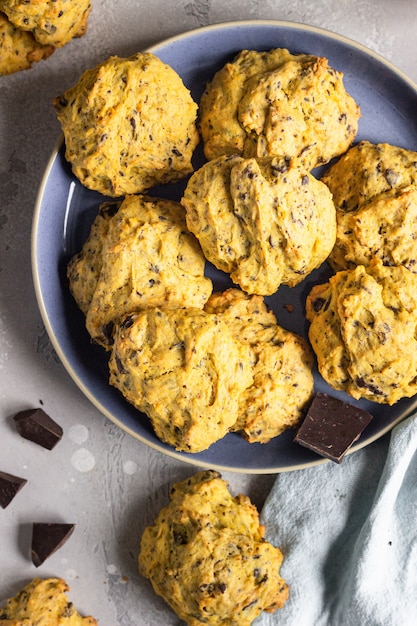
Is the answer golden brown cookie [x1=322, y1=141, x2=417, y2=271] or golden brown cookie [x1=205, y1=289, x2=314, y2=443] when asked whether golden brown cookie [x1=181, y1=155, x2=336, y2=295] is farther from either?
golden brown cookie [x1=205, y1=289, x2=314, y2=443]

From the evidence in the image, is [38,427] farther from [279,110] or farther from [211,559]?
[279,110]

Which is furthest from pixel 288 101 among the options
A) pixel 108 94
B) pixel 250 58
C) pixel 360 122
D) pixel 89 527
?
pixel 89 527

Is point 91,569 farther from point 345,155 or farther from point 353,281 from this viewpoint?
point 345,155

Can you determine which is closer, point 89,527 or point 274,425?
point 274,425

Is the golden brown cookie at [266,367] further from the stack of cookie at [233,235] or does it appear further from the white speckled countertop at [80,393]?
the white speckled countertop at [80,393]

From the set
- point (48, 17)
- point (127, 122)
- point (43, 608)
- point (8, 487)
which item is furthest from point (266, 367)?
point (48, 17)

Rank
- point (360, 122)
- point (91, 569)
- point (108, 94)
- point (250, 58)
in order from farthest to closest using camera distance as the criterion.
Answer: point (91, 569) < point (360, 122) < point (250, 58) < point (108, 94)

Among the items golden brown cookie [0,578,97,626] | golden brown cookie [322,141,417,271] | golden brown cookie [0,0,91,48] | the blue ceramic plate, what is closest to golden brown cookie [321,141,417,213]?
golden brown cookie [322,141,417,271]
